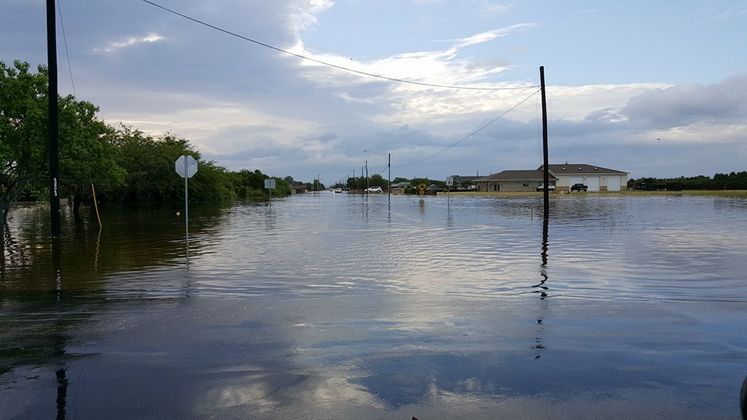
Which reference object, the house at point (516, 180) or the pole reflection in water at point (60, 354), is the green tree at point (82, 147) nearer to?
the pole reflection in water at point (60, 354)

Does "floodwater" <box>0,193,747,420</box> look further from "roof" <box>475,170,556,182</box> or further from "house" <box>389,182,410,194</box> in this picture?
"house" <box>389,182,410,194</box>

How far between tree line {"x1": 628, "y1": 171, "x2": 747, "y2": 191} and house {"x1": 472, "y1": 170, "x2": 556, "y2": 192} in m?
19.2

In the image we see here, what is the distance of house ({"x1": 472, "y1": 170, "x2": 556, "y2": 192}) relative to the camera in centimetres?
10475

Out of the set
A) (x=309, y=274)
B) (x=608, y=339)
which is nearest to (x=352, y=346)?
(x=608, y=339)

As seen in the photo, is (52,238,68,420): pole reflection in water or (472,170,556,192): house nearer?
(52,238,68,420): pole reflection in water

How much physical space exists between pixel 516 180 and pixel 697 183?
32616mm

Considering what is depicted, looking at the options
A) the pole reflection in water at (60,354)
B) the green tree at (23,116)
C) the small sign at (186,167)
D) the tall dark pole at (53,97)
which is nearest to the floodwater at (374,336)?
the pole reflection in water at (60,354)

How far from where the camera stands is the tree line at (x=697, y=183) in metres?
95.6

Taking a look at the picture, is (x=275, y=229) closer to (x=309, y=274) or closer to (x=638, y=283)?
(x=309, y=274)

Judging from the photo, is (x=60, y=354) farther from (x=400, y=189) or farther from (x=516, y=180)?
(x=400, y=189)

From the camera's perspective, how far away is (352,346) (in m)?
6.48

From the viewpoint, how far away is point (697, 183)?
101 meters

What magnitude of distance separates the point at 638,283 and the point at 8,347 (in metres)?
10.5

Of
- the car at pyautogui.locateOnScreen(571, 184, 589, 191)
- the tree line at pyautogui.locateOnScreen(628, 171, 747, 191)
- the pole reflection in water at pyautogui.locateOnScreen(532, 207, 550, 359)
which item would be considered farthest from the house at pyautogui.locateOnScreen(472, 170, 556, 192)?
the pole reflection in water at pyautogui.locateOnScreen(532, 207, 550, 359)
